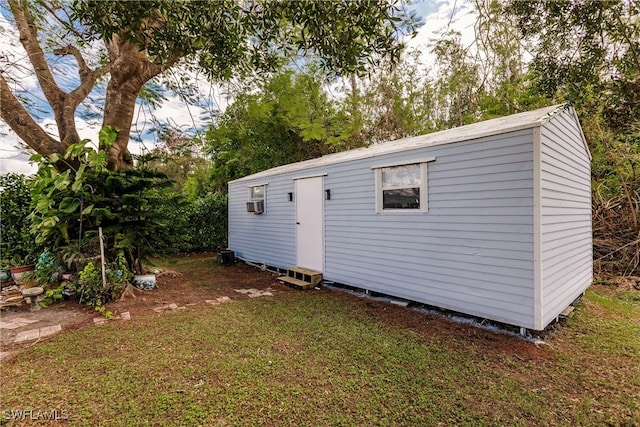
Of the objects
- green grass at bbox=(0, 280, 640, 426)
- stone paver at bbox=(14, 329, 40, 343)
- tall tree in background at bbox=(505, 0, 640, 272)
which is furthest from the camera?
stone paver at bbox=(14, 329, 40, 343)

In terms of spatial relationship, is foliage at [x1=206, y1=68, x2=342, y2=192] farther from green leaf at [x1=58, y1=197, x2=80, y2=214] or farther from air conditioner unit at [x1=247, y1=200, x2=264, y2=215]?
green leaf at [x1=58, y1=197, x2=80, y2=214]

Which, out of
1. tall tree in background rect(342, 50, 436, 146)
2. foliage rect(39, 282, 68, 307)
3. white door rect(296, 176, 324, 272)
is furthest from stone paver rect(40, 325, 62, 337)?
tall tree in background rect(342, 50, 436, 146)

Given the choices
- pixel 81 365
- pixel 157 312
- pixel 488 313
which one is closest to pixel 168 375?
pixel 81 365

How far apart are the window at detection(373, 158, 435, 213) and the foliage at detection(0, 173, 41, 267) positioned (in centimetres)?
604

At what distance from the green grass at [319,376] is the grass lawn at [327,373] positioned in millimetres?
11

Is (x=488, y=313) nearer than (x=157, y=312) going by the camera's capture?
Yes

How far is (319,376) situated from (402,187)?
2848 mm

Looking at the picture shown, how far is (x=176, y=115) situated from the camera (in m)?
5.71

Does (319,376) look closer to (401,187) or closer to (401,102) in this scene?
(401,187)

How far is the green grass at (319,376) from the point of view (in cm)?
203

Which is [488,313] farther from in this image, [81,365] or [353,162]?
[81,365]

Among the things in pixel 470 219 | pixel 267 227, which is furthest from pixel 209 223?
pixel 470 219

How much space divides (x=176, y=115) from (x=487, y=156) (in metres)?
5.42

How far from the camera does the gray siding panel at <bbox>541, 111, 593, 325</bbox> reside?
3160 millimetres
